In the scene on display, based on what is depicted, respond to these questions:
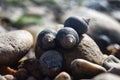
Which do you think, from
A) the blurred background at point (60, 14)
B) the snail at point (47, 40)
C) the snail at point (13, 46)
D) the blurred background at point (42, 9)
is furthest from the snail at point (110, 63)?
the blurred background at point (42, 9)

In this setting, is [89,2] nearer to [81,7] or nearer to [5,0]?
[81,7]

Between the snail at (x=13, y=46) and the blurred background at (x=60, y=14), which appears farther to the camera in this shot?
the blurred background at (x=60, y=14)

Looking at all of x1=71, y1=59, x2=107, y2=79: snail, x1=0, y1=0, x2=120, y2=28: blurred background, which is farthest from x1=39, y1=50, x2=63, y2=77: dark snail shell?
x1=0, y1=0, x2=120, y2=28: blurred background

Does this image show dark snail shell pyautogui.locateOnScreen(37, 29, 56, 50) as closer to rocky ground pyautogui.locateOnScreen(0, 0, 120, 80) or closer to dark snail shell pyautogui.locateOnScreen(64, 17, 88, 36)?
rocky ground pyautogui.locateOnScreen(0, 0, 120, 80)

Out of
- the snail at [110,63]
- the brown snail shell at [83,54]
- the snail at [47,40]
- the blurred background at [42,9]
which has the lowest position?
the blurred background at [42,9]

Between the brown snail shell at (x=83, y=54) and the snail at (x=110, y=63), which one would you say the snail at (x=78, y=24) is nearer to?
the brown snail shell at (x=83, y=54)

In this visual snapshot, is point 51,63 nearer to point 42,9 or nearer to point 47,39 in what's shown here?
point 47,39
